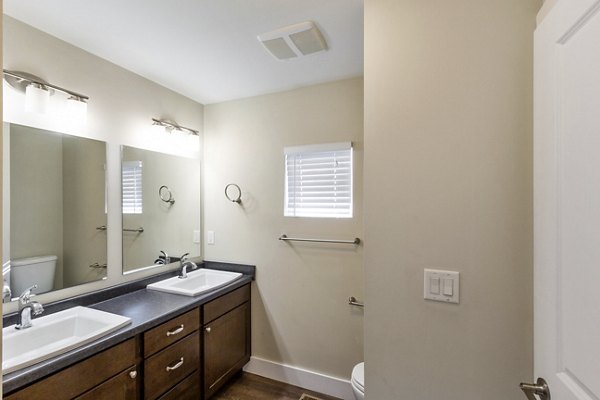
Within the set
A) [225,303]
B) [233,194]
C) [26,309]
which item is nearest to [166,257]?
[225,303]

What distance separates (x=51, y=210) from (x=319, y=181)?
5.81ft

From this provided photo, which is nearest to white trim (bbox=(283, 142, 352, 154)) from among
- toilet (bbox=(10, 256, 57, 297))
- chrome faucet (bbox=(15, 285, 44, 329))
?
toilet (bbox=(10, 256, 57, 297))

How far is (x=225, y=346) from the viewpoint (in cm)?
223

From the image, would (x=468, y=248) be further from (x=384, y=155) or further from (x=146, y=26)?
(x=146, y=26)

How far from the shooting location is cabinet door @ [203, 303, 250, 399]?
6.70ft

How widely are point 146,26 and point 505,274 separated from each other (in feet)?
6.93

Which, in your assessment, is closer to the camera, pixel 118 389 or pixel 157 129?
pixel 118 389

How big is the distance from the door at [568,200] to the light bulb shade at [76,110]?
2267mm

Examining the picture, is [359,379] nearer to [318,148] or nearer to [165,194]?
[318,148]

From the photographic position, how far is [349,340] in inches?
86.8

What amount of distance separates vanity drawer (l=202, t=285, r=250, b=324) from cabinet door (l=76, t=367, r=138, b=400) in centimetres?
55

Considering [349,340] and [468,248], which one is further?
[349,340]

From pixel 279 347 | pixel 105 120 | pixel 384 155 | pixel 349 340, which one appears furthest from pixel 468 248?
pixel 105 120

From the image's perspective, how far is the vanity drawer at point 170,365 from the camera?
1604 millimetres
